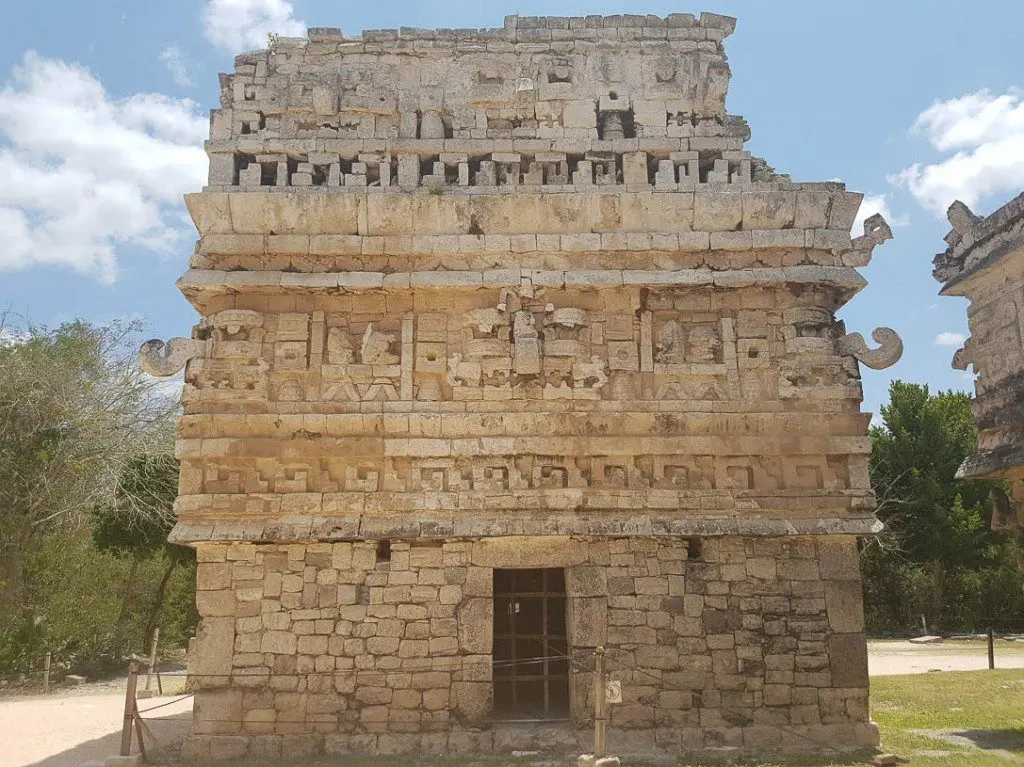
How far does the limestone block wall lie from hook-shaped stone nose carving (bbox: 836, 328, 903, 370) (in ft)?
6.14

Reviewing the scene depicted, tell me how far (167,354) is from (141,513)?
906 cm

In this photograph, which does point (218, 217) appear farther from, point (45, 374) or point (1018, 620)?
point (1018, 620)

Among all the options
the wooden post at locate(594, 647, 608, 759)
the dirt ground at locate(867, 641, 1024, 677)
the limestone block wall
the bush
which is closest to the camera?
the wooden post at locate(594, 647, 608, 759)

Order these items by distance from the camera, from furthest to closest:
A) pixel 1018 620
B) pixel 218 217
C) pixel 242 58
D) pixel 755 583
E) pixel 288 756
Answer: pixel 1018 620 < pixel 242 58 < pixel 218 217 < pixel 755 583 < pixel 288 756

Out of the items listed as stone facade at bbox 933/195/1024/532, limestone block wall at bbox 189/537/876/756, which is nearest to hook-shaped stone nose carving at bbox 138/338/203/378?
limestone block wall at bbox 189/537/876/756

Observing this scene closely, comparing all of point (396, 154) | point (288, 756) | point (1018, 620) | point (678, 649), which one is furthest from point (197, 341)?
point (1018, 620)

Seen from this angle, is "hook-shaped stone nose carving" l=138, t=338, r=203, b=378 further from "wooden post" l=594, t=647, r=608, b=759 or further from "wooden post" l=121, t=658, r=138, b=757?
"wooden post" l=594, t=647, r=608, b=759

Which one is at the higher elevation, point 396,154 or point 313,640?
point 396,154

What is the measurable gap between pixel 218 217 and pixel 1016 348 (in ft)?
26.8

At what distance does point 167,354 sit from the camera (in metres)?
7.95

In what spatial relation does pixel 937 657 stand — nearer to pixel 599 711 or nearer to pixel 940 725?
pixel 940 725

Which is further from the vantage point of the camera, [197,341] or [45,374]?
[45,374]

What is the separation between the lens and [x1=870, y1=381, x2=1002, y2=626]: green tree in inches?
880

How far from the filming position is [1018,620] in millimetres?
21938
